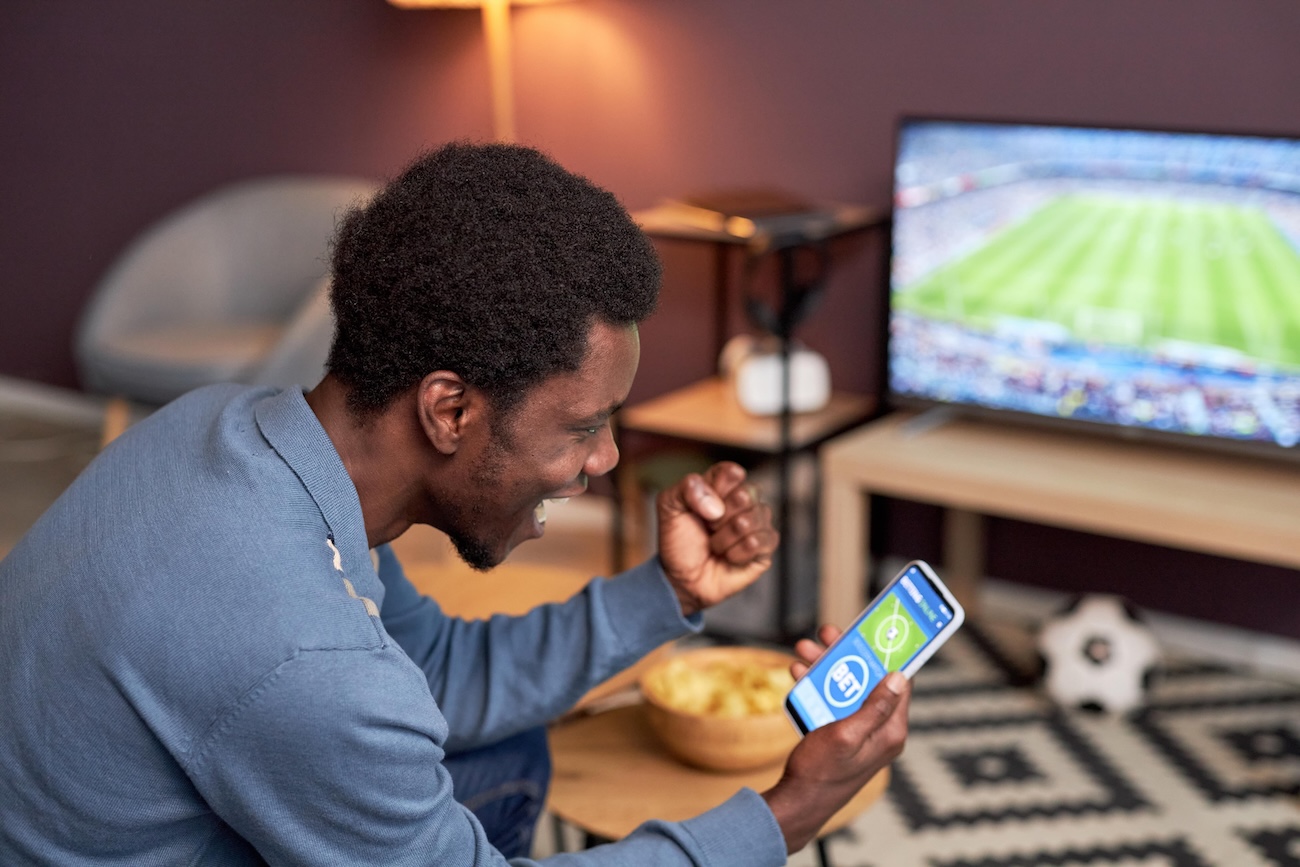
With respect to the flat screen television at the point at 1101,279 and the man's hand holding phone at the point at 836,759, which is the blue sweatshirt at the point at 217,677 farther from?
the flat screen television at the point at 1101,279

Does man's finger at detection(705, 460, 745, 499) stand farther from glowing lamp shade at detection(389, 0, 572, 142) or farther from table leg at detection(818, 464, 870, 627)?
glowing lamp shade at detection(389, 0, 572, 142)

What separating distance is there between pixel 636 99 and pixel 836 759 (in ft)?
7.07

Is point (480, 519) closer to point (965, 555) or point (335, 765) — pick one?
point (335, 765)

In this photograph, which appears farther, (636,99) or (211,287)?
(211,287)

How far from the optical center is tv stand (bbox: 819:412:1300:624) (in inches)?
Result: 84.0

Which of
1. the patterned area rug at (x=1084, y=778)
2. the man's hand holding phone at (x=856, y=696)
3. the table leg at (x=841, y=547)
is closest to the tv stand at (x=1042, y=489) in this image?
the table leg at (x=841, y=547)

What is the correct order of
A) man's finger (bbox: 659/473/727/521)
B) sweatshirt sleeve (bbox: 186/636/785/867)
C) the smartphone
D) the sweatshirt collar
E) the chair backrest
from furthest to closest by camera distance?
the chair backrest < man's finger (bbox: 659/473/727/521) < the smartphone < the sweatshirt collar < sweatshirt sleeve (bbox: 186/636/785/867)

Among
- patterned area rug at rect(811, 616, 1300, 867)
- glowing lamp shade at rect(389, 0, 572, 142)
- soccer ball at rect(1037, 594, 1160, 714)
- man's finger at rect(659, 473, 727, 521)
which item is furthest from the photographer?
glowing lamp shade at rect(389, 0, 572, 142)

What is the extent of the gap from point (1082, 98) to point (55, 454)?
2.83 m

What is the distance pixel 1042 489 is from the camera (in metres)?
2.26

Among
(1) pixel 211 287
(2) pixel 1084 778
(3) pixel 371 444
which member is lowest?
(2) pixel 1084 778

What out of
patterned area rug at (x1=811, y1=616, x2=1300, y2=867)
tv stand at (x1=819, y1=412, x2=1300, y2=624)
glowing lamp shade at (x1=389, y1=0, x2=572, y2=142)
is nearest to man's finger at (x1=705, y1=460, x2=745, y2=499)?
patterned area rug at (x1=811, y1=616, x2=1300, y2=867)

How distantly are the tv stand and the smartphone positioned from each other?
1060mm

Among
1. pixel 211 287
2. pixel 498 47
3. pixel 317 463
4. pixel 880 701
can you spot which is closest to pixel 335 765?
pixel 317 463
